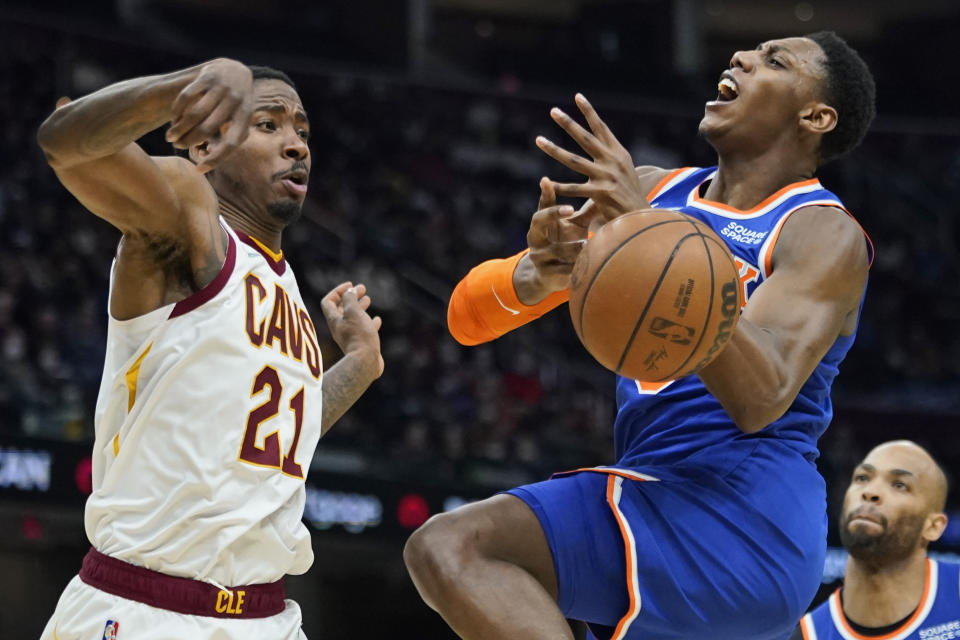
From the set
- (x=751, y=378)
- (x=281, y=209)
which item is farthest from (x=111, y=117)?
(x=751, y=378)

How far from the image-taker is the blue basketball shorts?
313cm

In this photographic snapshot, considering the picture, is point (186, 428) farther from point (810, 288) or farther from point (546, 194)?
point (810, 288)

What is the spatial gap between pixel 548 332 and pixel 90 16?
7.59 m

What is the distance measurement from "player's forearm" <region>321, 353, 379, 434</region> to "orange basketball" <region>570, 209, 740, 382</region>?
1.22 metres

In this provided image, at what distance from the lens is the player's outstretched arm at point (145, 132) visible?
104 inches

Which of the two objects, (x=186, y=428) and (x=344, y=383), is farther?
(x=344, y=383)

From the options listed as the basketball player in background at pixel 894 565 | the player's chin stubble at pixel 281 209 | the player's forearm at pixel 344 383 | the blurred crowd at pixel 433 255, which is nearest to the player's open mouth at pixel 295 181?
the player's chin stubble at pixel 281 209

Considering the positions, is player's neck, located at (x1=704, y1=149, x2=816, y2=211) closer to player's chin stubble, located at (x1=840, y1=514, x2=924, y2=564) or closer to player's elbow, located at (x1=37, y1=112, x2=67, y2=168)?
player's elbow, located at (x1=37, y1=112, x2=67, y2=168)

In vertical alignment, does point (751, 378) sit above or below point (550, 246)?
below

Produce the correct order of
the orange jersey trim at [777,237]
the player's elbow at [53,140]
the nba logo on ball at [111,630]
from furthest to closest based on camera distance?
the orange jersey trim at [777,237] < the nba logo on ball at [111,630] < the player's elbow at [53,140]

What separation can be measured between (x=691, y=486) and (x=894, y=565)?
2.84 m

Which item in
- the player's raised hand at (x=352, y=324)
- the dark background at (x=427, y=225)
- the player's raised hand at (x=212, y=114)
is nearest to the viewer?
the player's raised hand at (x=212, y=114)

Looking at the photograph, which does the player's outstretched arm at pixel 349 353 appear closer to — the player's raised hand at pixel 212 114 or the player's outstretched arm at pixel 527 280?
the player's outstretched arm at pixel 527 280

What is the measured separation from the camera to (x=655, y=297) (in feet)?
9.12
